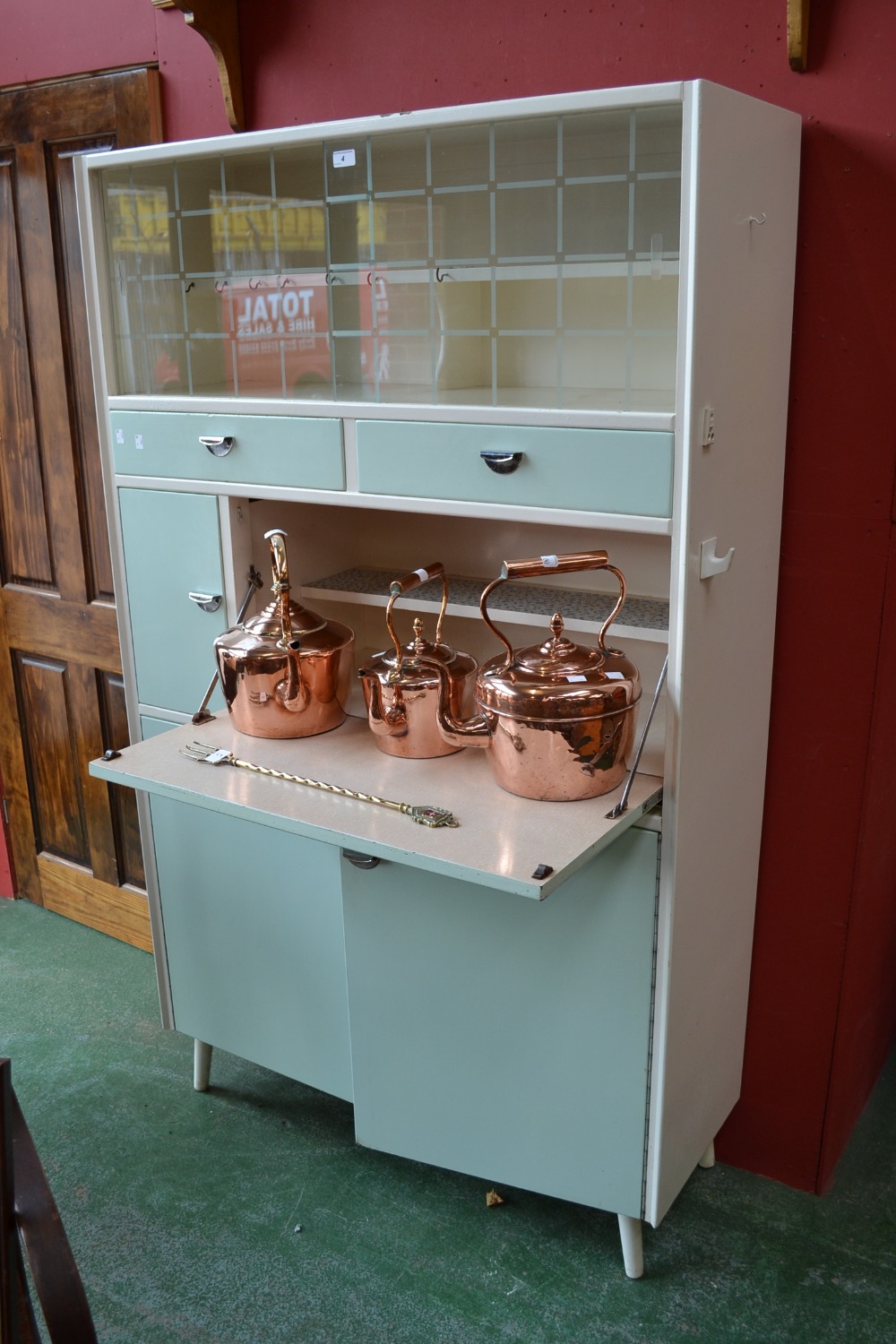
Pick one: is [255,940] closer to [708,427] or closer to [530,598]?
[530,598]

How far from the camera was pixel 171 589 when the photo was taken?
7.52 feet

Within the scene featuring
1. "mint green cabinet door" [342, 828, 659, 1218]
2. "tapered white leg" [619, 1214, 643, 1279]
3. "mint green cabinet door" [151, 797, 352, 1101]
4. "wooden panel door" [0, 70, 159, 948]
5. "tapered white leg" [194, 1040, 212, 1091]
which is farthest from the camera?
"wooden panel door" [0, 70, 159, 948]

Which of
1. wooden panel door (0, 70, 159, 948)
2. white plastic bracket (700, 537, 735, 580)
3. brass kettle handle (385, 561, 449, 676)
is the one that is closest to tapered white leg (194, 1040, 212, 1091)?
wooden panel door (0, 70, 159, 948)

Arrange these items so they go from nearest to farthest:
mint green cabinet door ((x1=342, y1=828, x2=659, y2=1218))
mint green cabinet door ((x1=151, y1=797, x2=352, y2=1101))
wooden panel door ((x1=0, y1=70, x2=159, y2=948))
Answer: mint green cabinet door ((x1=342, y1=828, x2=659, y2=1218))
mint green cabinet door ((x1=151, y1=797, x2=352, y2=1101))
wooden panel door ((x1=0, y1=70, x2=159, y2=948))

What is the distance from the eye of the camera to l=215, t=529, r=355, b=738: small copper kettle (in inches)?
79.4

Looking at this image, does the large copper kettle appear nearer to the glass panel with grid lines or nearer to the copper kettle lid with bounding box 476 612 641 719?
the copper kettle lid with bounding box 476 612 641 719

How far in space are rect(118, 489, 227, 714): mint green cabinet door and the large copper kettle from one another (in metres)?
0.66

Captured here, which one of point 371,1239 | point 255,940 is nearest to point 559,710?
point 255,940

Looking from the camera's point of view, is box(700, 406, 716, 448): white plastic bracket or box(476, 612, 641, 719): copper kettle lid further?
box(476, 612, 641, 719): copper kettle lid

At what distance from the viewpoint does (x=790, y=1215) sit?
7.11ft

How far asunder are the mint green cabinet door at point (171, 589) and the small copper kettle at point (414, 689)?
0.42 m

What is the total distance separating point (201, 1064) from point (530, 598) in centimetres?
126

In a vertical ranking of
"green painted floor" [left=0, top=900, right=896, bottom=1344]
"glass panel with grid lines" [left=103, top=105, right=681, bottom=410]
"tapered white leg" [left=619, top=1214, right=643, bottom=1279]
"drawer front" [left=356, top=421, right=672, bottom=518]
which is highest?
"glass panel with grid lines" [left=103, top=105, right=681, bottom=410]

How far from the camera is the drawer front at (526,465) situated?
1.65 meters
